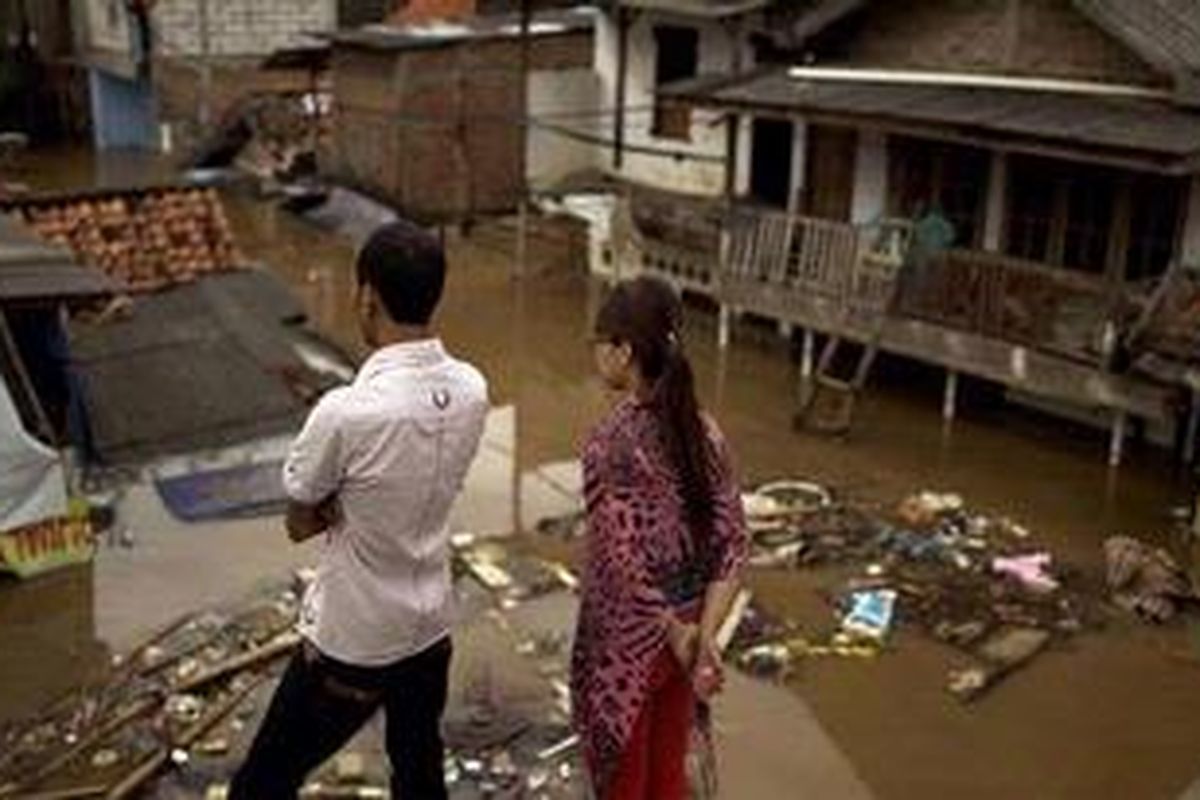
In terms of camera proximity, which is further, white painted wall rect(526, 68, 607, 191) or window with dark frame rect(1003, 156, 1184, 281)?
white painted wall rect(526, 68, 607, 191)

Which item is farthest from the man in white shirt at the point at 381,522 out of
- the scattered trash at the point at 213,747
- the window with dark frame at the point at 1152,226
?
the window with dark frame at the point at 1152,226

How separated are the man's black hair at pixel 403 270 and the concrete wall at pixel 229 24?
28.8 metres

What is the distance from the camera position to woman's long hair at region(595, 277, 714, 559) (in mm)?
4121

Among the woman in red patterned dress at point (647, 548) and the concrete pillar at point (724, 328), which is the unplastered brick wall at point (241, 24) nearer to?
the concrete pillar at point (724, 328)

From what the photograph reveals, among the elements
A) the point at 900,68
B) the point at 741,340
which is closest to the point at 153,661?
the point at 741,340

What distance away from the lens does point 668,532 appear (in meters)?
4.24

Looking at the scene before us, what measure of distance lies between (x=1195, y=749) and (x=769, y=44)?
12477 millimetres

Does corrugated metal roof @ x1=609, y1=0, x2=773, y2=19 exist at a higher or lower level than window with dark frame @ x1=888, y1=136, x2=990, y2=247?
higher

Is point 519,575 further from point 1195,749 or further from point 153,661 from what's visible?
point 1195,749

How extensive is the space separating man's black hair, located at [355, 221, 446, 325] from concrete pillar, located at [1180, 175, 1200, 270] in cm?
1113

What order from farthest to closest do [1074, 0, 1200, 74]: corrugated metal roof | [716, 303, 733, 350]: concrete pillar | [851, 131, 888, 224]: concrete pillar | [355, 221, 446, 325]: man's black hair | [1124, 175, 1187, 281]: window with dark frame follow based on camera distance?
[716, 303, 733, 350]: concrete pillar → [851, 131, 888, 224]: concrete pillar → [1124, 175, 1187, 281]: window with dark frame → [1074, 0, 1200, 74]: corrugated metal roof → [355, 221, 446, 325]: man's black hair

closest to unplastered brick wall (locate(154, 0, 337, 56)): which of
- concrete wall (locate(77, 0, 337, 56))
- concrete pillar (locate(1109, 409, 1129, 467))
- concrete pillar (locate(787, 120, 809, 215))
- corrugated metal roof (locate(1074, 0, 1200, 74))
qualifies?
concrete wall (locate(77, 0, 337, 56))

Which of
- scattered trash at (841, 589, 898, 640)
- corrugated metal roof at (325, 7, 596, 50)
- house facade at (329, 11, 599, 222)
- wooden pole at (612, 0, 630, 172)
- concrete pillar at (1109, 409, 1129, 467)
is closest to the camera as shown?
scattered trash at (841, 589, 898, 640)

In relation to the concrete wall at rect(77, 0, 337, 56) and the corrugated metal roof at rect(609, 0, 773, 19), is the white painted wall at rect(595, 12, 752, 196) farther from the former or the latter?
the concrete wall at rect(77, 0, 337, 56)
